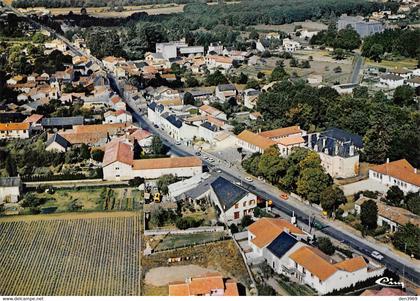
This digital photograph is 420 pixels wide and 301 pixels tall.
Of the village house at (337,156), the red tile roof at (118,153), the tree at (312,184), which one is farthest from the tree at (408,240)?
the red tile roof at (118,153)

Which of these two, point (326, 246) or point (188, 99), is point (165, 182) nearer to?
point (326, 246)

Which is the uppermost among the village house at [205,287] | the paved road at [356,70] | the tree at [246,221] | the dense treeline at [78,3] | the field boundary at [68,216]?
the dense treeline at [78,3]

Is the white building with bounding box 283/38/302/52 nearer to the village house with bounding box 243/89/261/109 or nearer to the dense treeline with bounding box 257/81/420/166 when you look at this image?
the village house with bounding box 243/89/261/109

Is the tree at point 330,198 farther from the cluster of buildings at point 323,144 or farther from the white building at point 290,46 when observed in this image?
the white building at point 290,46

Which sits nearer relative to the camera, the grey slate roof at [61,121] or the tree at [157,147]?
the tree at [157,147]

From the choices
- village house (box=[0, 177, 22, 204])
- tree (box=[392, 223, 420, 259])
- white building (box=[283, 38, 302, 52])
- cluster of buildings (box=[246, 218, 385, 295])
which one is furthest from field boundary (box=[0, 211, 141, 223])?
white building (box=[283, 38, 302, 52])

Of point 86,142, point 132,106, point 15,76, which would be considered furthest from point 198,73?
point 86,142
